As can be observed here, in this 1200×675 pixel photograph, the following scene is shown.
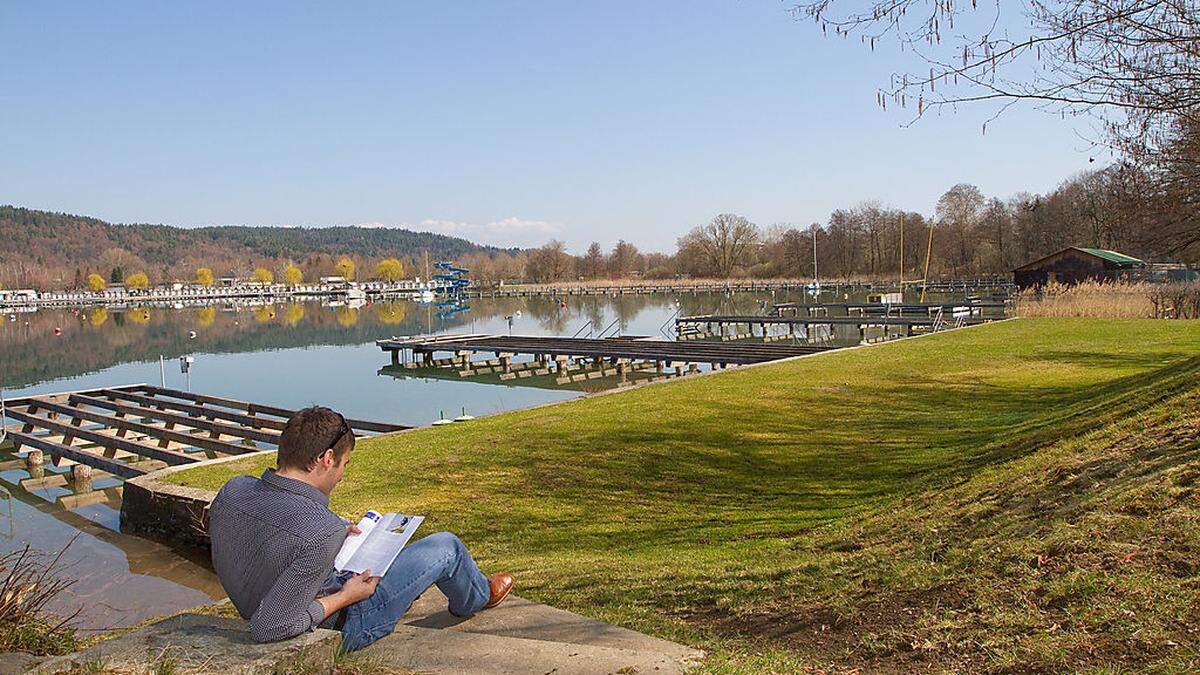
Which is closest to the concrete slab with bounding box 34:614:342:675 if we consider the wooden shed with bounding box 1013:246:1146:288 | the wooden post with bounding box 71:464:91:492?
the wooden post with bounding box 71:464:91:492

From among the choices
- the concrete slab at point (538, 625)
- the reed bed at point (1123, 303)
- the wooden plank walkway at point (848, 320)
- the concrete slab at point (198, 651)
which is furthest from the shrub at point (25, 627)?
the wooden plank walkway at point (848, 320)

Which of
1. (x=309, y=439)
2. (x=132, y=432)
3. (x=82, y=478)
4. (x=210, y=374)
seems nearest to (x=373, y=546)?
(x=309, y=439)

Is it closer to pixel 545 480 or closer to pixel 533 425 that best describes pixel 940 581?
pixel 545 480

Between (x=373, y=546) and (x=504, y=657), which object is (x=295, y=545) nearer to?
(x=373, y=546)

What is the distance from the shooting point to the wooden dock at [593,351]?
28719 mm

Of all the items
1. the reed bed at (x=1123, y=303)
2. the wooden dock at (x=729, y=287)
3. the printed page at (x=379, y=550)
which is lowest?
the printed page at (x=379, y=550)

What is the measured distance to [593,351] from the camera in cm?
3281

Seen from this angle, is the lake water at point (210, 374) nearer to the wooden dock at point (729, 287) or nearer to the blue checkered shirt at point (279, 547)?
the blue checkered shirt at point (279, 547)

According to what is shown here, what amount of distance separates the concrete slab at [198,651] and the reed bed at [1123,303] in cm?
3107

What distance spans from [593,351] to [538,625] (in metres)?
28.4

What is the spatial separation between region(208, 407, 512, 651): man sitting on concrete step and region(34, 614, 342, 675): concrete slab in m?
0.08

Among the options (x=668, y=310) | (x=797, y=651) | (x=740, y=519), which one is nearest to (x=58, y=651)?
(x=797, y=651)

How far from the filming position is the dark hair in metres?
3.62

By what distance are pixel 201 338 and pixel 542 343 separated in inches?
1161
